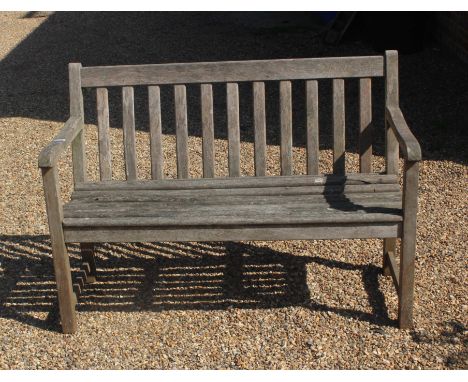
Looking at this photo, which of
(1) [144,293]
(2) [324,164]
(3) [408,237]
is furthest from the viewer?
(2) [324,164]

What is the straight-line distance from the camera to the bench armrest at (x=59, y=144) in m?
3.60

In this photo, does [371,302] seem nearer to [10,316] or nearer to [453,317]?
[453,317]

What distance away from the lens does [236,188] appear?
4168 mm

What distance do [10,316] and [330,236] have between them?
1820 mm

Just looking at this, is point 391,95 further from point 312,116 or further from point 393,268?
point 393,268

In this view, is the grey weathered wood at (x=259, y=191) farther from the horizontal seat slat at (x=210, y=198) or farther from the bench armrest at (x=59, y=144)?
the bench armrest at (x=59, y=144)

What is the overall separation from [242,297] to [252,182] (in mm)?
652

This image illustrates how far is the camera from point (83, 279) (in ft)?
14.5

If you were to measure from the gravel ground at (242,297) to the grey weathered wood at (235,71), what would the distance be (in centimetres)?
116

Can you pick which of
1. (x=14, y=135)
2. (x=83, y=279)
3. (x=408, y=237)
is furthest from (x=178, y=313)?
(x=14, y=135)

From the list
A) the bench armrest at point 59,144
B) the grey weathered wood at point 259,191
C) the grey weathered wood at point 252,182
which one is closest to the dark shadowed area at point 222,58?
the grey weathered wood at point 252,182

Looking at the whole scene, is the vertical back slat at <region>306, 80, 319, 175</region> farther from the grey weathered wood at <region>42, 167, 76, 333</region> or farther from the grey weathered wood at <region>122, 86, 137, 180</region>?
the grey weathered wood at <region>42, 167, 76, 333</region>

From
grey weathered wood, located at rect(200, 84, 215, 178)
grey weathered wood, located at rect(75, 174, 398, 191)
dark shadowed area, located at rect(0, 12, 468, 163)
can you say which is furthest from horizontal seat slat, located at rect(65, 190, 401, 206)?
dark shadowed area, located at rect(0, 12, 468, 163)

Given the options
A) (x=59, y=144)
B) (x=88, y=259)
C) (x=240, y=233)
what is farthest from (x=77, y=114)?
(x=240, y=233)
